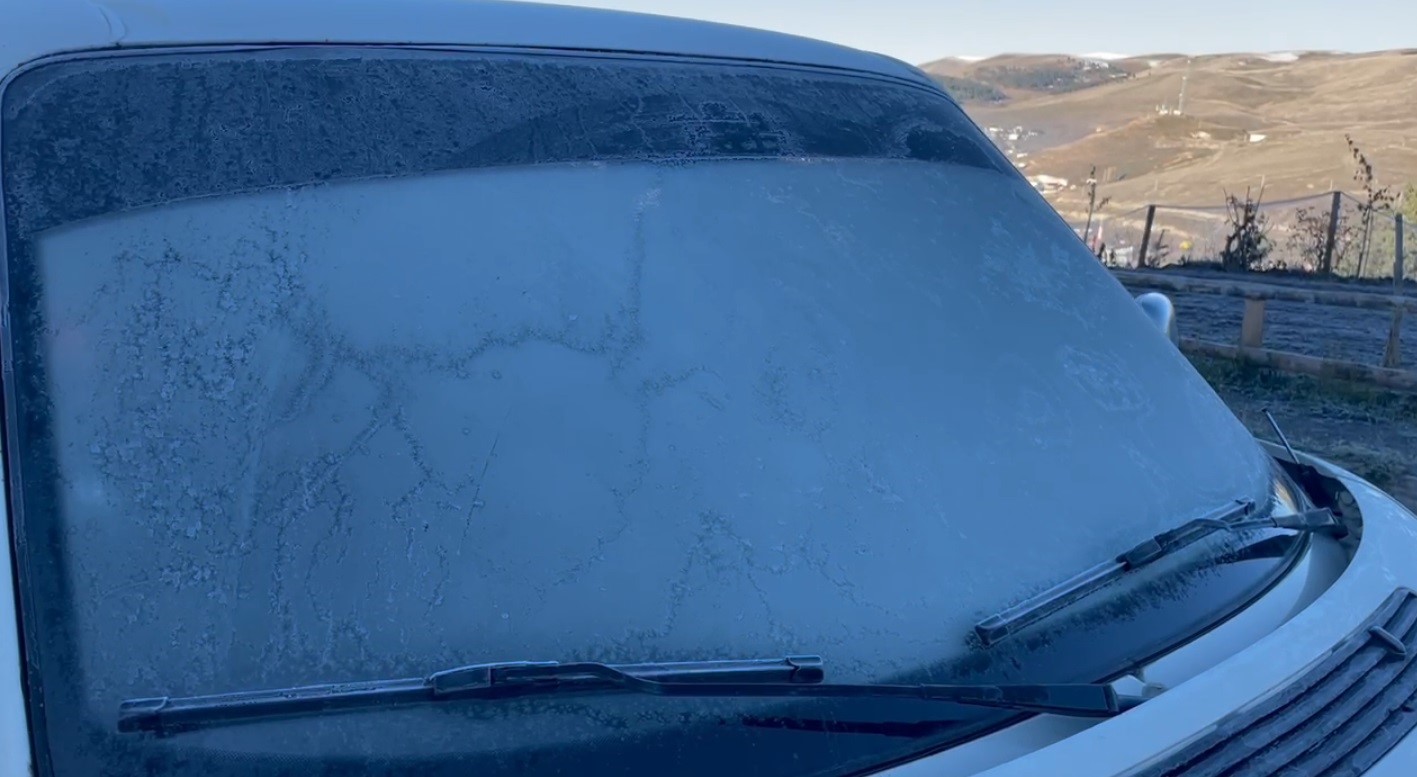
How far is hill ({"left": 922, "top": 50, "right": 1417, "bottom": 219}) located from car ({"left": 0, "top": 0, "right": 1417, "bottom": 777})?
3263cm

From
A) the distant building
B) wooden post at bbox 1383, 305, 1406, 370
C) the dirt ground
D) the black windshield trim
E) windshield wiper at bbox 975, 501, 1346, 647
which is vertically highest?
the black windshield trim

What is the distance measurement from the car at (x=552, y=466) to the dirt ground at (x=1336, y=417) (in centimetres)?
466

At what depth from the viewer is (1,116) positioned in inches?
53.8

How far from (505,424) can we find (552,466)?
2.8 inches

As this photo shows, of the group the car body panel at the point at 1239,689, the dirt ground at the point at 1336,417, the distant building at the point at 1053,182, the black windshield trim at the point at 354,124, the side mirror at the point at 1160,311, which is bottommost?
the distant building at the point at 1053,182

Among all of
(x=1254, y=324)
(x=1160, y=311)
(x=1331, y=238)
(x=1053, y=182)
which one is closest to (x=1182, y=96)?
(x=1053, y=182)

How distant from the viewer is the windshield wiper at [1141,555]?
4.99ft

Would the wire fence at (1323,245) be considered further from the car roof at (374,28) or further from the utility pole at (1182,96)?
the utility pole at (1182,96)

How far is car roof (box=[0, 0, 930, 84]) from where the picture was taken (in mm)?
1459

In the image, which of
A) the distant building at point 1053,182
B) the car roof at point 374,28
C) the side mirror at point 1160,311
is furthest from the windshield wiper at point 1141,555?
the distant building at point 1053,182

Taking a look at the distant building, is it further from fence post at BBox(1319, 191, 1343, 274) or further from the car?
the car

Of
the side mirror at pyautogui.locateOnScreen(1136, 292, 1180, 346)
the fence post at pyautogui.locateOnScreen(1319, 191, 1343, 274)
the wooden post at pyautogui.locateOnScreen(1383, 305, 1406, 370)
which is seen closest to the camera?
the side mirror at pyautogui.locateOnScreen(1136, 292, 1180, 346)

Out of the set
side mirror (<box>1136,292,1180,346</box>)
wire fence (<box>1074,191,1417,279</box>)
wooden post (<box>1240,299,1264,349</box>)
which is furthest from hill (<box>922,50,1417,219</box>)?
side mirror (<box>1136,292,1180,346</box>)

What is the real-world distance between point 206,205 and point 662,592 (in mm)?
680
